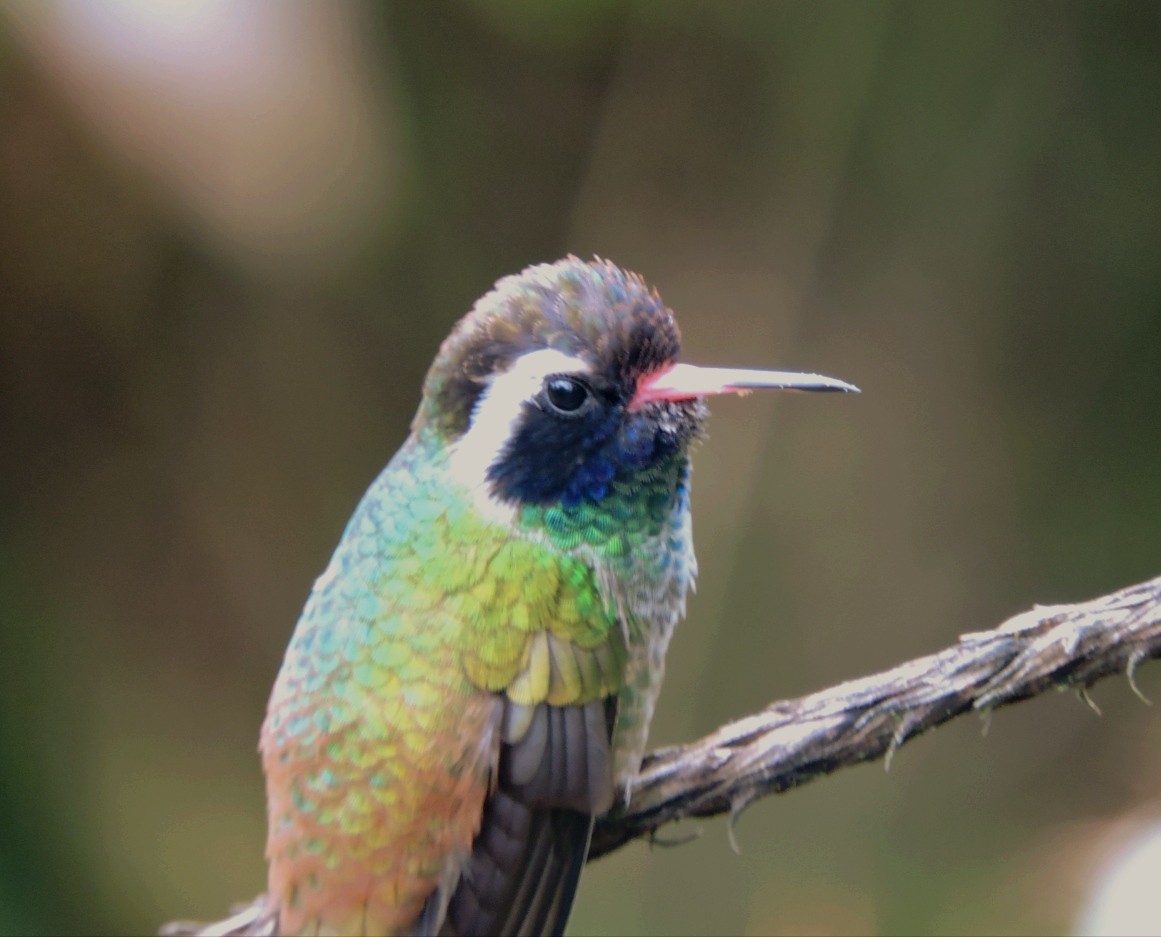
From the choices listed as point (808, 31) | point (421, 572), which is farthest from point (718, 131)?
point (421, 572)

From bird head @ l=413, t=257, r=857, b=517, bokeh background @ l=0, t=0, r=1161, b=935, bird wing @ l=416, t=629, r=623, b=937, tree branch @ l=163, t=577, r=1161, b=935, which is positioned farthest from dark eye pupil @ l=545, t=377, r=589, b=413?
bokeh background @ l=0, t=0, r=1161, b=935

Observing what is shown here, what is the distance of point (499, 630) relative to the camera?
1449mm

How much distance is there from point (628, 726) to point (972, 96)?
1.80m

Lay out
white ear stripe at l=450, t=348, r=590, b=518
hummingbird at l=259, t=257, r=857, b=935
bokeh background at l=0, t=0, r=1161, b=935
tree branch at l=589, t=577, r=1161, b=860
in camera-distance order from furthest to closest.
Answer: bokeh background at l=0, t=0, r=1161, b=935 < white ear stripe at l=450, t=348, r=590, b=518 < hummingbird at l=259, t=257, r=857, b=935 < tree branch at l=589, t=577, r=1161, b=860

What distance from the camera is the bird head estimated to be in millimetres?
1526

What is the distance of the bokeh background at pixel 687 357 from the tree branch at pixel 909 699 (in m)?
1.46

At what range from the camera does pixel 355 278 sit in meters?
2.83

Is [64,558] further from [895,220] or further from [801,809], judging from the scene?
[895,220]

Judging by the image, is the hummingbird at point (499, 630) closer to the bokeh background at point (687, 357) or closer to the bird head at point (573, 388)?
the bird head at point (573, 388)

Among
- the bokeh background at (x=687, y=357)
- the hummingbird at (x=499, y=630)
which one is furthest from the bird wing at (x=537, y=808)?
the bokeh background at (x=687, y=357)

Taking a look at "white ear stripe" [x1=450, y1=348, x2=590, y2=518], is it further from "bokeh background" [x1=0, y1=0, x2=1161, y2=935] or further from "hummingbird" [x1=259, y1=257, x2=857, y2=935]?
"bokeh background" [x1=0, y1=0, x2=1161, y2=935]

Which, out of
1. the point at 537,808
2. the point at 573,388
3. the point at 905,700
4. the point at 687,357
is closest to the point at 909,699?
the point at 905,700

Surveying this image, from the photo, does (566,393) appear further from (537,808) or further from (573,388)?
(537,808)

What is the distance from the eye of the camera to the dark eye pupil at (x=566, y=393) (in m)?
1.53
